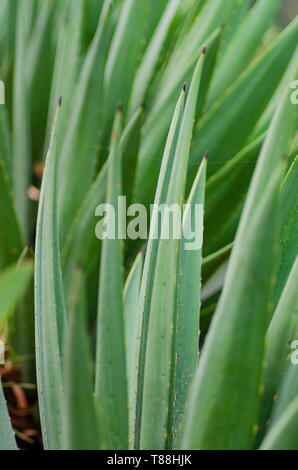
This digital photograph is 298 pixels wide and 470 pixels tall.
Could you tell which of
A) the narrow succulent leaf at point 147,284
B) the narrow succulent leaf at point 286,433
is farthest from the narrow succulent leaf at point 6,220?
the narrow succulent leaf at point 286,433

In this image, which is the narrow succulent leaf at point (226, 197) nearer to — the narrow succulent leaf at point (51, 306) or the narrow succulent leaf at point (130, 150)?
the narrow succulent leaf at point (130, 150)

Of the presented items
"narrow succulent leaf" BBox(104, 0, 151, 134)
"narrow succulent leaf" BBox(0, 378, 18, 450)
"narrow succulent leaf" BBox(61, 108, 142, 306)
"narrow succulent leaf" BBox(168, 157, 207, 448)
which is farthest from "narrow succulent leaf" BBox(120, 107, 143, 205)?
"narrow succulent leaf" BBox(0, 378, 18, 450)

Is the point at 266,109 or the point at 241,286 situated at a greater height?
the point at 266,109

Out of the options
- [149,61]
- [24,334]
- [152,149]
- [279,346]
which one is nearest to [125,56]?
[149,61]

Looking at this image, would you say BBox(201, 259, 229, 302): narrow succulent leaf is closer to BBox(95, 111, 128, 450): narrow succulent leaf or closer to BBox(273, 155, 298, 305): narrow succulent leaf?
BBox(273, 155, 298, 305): narrow succulent leaf

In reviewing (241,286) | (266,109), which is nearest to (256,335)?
(241,286)

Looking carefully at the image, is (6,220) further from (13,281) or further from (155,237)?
(13,281)
